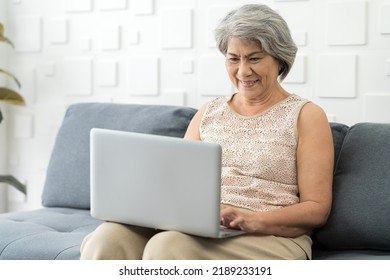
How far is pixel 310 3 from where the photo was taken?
277 centimetres

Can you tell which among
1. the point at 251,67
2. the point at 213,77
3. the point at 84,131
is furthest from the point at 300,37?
the point at 84,131

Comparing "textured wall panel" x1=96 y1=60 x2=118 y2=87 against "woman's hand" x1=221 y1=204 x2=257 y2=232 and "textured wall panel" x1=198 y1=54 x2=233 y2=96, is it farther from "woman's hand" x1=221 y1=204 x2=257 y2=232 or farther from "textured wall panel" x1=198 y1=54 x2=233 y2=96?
"woman's hand" x1=221 y1=204 x2=257 y2=232

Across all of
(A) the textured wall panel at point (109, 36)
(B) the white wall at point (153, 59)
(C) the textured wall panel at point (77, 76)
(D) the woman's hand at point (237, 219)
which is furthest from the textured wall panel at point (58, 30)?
Answer: (D) the woman's hand at point (237, 219)

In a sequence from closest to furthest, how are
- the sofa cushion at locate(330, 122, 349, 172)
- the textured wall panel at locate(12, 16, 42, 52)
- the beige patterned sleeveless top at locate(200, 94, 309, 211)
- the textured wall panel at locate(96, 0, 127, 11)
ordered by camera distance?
1. the beige patterned sleeveless top at locate(200, 94, 309, 211)
2. the sofa cushion at locate(330, 122, 349, 172)
3. the textured wall panel at locate(96, 0, 127, 11)
4. the textured wall panel at locate(12, 16, 42, 52)

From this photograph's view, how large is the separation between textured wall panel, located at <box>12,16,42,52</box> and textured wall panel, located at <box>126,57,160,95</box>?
60 cm

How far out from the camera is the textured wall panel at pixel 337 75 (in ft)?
8.82

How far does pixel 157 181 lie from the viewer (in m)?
1.83

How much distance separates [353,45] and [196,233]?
4.07 feet

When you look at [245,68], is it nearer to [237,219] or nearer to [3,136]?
[237,219]

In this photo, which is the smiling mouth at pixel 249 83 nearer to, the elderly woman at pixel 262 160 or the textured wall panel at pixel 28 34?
the elderly woman at pixel 262 160

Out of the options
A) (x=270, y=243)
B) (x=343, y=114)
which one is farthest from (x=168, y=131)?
(x=270, y=243)

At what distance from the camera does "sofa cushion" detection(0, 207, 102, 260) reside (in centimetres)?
226

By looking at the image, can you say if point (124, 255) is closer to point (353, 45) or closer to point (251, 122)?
point (251, 122)

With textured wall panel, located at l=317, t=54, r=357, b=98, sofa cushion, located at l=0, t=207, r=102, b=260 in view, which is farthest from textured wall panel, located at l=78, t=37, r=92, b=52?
textured wall panel, located at l=317, t=54, r=357, b=98
